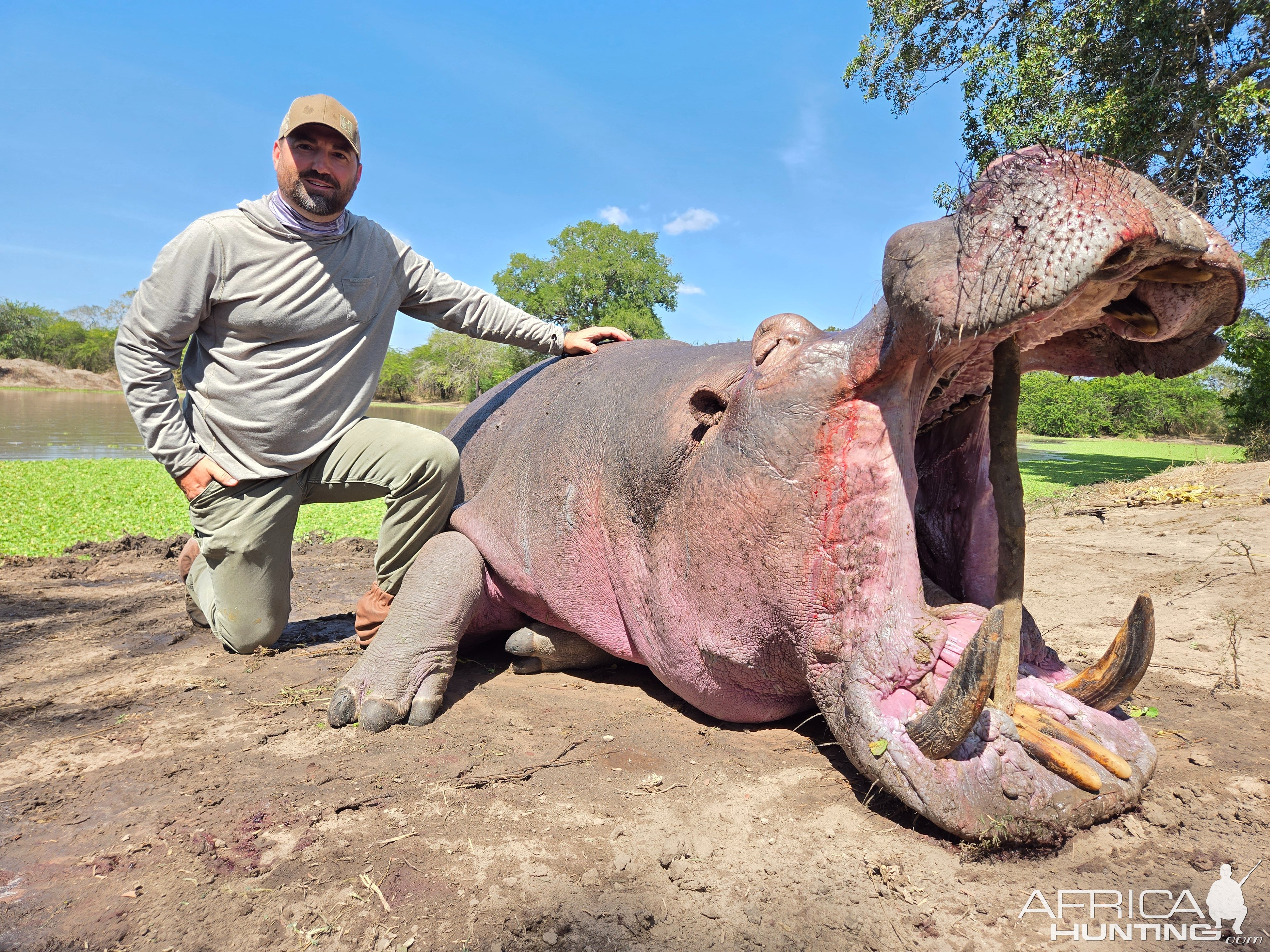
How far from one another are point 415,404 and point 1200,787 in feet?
187

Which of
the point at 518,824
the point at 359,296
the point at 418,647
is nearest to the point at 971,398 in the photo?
the point at 518,824

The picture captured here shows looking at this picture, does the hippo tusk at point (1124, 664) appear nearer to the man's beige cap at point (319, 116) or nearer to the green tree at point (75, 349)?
the man's beige cap at point (319, 116)

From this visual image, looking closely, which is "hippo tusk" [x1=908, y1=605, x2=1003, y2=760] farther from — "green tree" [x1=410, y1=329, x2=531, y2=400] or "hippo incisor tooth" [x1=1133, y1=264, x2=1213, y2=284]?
"green tree" [x1=410, y1=329, x2=531, y2=400]

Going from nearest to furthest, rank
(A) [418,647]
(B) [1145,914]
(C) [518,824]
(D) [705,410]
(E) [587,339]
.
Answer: (B) [1145,914]
(C) [518,824]
(D) [705,410]
(A) [418,647]
(E) [587,339]

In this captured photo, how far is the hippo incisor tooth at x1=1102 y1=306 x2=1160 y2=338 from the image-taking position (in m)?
1.96

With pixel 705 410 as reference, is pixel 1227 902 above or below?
below

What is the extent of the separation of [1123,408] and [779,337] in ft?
121

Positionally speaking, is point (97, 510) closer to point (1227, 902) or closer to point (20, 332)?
point (1227, 902)

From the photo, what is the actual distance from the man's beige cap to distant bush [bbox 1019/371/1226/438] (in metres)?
29.6

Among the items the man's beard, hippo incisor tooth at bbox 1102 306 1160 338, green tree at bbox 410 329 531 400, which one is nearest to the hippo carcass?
hippo incisor tooth at bbox 1102 306 1160 338

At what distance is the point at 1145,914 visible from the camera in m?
1.67

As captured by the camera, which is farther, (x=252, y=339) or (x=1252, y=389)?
(x=1252, y=389)

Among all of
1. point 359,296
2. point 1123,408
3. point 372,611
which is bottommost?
point 372,611

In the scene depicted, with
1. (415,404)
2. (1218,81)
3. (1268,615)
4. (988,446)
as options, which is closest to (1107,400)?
(1218,81)
